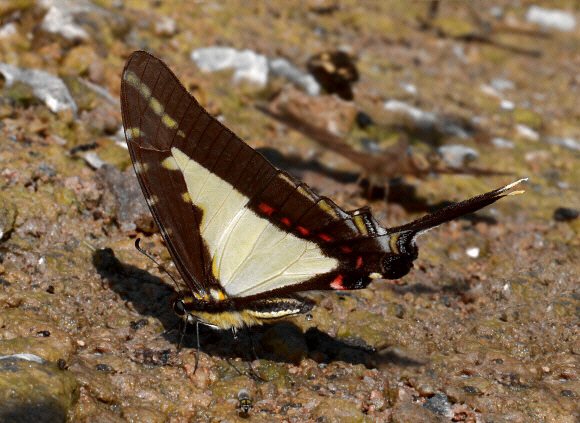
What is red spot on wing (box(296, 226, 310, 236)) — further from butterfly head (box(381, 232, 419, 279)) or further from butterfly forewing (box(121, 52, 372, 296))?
butterfly head (box(381, 232, 419, 279))

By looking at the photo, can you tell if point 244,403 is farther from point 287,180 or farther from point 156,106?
point 156,106

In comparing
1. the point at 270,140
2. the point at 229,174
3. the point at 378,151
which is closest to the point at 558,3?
the point at 378,151

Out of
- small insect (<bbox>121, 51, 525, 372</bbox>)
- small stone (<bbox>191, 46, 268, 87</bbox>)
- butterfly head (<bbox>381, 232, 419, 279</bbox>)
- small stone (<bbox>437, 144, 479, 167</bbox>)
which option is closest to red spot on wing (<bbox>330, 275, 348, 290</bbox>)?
small insect (<bbox>121, 51, 525, 372</bbox>)

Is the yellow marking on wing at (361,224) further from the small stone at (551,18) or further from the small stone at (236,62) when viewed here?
the small stone at (551,18)

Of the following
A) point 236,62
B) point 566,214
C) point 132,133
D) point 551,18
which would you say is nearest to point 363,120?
point 236,62

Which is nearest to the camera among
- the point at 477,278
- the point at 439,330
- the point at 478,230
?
the point at 439,330

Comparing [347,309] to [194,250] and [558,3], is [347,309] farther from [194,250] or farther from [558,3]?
[558,3]

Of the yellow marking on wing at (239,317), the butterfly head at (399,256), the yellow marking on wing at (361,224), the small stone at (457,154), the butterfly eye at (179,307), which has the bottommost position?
the small stone at (457,154)

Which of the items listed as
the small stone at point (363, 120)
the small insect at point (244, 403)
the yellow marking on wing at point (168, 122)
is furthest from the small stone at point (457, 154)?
the small insect at point (244, 403)
